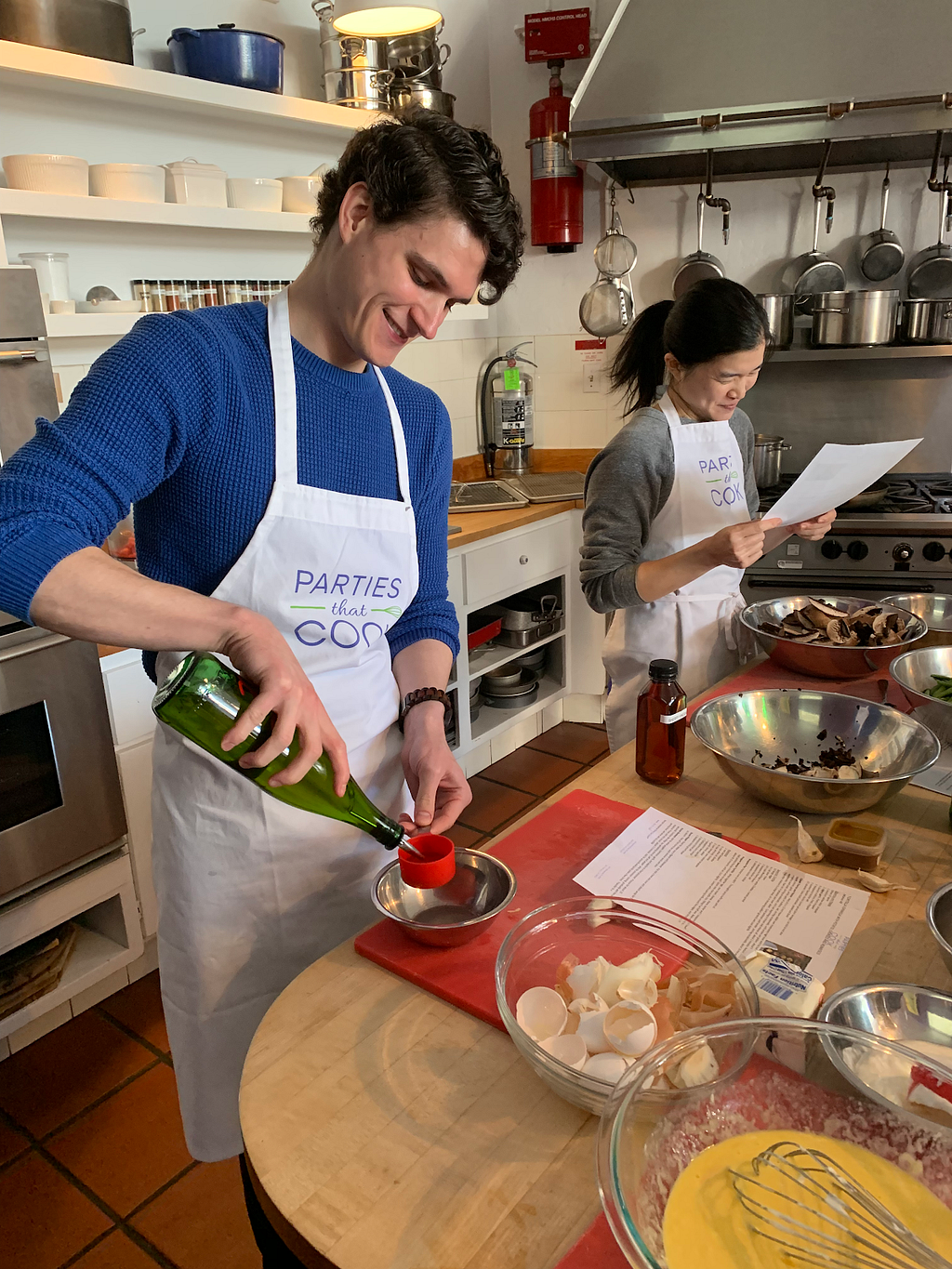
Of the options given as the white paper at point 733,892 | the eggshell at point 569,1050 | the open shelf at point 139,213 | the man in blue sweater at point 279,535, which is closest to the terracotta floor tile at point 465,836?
the man in blue sweater at point 279,535

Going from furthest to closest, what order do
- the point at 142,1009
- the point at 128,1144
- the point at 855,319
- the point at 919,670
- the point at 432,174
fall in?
1. the point at 855,319
2. the point at 142,1009
3. the point at 128,1144
4. the point at 919,670
5. the point at 432,174

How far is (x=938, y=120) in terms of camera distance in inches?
97.9

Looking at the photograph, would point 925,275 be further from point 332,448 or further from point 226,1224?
Answer: point 226,1224

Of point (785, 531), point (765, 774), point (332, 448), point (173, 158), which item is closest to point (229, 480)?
point (332, 448)

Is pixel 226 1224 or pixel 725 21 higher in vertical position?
pixel 725 21

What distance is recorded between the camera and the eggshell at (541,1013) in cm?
74

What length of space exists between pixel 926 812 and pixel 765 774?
0.23 meters

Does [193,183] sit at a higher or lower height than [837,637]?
higher

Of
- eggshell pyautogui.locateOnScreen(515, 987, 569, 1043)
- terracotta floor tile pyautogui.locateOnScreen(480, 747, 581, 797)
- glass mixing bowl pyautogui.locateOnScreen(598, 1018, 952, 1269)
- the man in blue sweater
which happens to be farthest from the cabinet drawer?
glass mixing bowl pyautogui.locateOnScreen(598, 1018, 952, 1269)

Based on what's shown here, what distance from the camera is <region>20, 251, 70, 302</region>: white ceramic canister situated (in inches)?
84.0

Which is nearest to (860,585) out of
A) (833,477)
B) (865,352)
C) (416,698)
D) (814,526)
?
(865,352)

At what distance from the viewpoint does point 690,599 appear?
1.99 metres

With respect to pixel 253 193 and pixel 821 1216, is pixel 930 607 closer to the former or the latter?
pixel 821 1216

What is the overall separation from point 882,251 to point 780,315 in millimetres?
407
